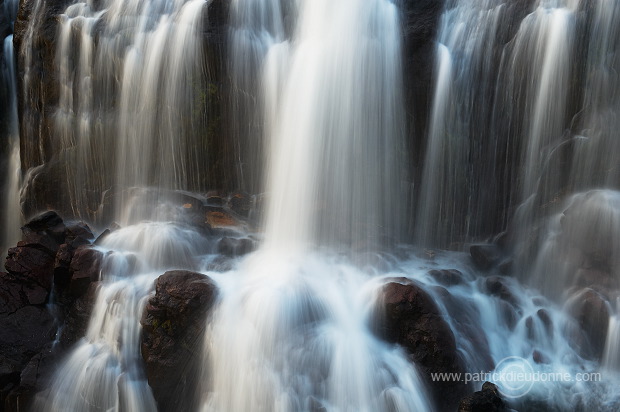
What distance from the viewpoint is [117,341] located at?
6723mm

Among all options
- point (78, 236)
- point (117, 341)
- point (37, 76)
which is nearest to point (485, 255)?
point (117, 341)

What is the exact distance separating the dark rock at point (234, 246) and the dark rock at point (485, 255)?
10.6 feet

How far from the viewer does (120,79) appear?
9.71 m

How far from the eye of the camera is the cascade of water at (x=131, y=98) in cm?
931

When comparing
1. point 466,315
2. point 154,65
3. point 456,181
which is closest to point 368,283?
point 466,315

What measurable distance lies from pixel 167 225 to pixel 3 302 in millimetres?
2406

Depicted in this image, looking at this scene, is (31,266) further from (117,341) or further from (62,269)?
(117,341)

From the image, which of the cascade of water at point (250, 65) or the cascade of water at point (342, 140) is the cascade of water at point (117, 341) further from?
the cascade of water at point (250, 65)

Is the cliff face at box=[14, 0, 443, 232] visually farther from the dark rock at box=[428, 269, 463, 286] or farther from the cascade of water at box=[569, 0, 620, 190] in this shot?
the cascade of water at box=[569, 0, 620, 190]

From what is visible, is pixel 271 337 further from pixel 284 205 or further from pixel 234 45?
pixel 234 45

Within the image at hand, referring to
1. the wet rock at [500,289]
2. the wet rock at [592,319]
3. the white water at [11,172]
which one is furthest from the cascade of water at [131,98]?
the wet rock at [592,319]

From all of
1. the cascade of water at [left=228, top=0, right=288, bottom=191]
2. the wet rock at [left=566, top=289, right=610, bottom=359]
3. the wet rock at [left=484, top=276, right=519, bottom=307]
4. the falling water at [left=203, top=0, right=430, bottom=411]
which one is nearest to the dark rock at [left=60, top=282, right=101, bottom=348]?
the falling water at [left=203, top=0, right=430, bottom=411]

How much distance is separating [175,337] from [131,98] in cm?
492

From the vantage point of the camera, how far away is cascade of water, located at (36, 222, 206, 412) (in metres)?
6.42
